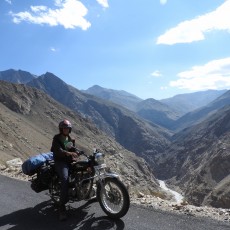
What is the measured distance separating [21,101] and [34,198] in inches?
5606

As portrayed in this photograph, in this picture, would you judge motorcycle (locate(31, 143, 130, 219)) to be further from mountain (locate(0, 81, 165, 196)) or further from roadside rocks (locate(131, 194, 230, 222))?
mountain (locate(0, 81, 165, 196))

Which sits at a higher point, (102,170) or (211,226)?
(102,170)

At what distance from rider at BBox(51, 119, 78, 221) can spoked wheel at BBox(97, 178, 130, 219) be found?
2.71ft

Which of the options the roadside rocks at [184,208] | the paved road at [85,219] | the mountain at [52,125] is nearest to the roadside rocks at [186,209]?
the roadside rocks at [184,208]

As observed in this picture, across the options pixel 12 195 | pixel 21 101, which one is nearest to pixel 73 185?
pixel 12 195

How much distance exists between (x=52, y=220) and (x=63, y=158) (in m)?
1.47

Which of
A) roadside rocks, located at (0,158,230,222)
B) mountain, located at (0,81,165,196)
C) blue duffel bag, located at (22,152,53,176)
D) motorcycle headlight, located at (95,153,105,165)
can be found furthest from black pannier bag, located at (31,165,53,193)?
mountain, located at (0,81,165,196)

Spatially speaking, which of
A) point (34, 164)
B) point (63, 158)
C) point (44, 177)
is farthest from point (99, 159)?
point (34, 164)

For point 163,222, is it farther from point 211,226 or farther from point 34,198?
point 34,198

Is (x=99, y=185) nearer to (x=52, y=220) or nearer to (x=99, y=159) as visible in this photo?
(x=99, y=159)

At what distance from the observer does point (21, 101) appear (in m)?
150

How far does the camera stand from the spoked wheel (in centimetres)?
858

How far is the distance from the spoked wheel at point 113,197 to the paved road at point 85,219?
0.67ft

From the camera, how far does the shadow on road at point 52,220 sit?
8534mm
